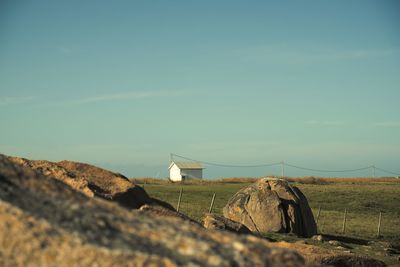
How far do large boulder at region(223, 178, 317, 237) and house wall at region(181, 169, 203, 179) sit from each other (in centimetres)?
8856

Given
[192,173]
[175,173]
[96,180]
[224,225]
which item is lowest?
[224,225]

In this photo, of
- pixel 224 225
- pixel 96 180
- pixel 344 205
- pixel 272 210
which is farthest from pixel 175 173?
pixel 96 180

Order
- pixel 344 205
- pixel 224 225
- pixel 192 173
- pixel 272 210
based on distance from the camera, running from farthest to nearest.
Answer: pixel 192 173
pixel 344 205
pixel 272 210
pixel 224 225

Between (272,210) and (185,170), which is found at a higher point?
(185,170)

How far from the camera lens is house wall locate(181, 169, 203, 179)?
120 metres

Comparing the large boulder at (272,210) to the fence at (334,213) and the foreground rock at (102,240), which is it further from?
the foreground rock at (102,240)

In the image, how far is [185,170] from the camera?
12044 cm

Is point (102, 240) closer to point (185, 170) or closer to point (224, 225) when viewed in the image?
point (224, 225)

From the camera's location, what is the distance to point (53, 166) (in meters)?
11.7

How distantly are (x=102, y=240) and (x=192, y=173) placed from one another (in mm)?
117834

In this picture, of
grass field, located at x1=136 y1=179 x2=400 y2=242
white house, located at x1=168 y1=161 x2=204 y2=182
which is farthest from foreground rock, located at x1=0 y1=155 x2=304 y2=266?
white house, located at x1=168 y1=161 x2=204 y2=182

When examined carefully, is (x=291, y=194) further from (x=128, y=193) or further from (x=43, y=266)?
(x=43, y=266)

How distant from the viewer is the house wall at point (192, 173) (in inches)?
4739

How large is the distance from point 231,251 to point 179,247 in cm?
37
